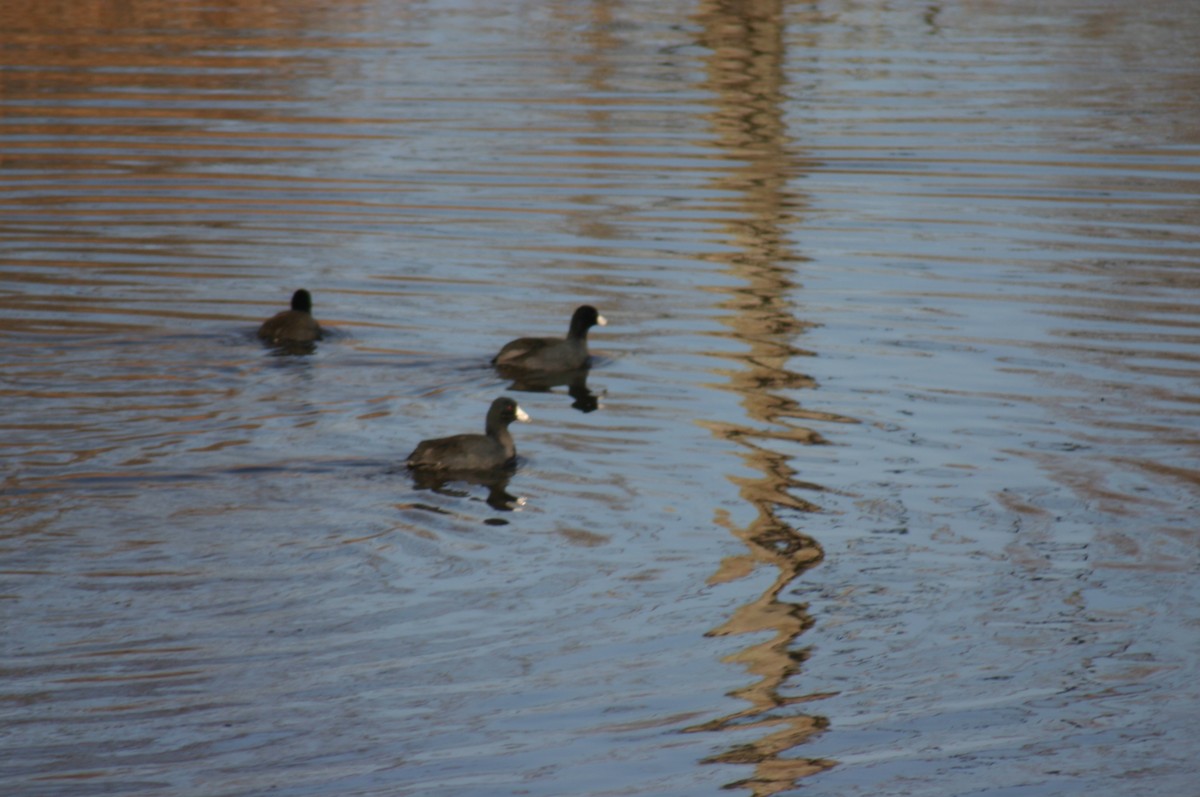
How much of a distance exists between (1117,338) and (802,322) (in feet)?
8.33

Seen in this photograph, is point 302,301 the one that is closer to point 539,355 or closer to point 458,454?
point 539,355

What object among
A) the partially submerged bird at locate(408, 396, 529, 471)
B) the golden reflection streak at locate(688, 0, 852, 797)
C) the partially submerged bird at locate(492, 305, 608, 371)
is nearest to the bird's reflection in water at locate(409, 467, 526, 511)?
the partially submerged bird at locate(408, 396, 529, 471)

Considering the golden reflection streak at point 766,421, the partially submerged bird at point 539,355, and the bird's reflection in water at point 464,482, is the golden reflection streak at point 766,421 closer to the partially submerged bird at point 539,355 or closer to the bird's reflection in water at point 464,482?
the partially submerged bird at point 539,355

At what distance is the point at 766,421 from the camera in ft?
42.4

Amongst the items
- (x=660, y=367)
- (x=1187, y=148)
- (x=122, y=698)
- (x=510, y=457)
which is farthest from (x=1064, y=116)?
(x=122, y=698)

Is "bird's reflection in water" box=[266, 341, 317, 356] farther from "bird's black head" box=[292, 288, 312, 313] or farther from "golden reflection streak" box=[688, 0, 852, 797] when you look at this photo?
"golden reflection streak" box=[688, 0, 852, 797]

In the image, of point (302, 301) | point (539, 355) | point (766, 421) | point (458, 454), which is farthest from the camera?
point (302, 301)

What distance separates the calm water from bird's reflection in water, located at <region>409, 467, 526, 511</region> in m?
0.07

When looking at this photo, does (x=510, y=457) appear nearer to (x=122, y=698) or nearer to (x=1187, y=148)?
(x=122, y=698)

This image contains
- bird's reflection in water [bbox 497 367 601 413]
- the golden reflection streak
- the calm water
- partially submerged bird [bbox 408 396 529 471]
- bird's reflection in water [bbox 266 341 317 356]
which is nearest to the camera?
the calm water

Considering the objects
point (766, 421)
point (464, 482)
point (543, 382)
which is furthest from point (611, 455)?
point (543, 382)

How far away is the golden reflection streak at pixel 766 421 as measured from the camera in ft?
27.8

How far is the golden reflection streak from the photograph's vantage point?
334 inches

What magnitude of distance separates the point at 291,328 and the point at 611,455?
342 cm
